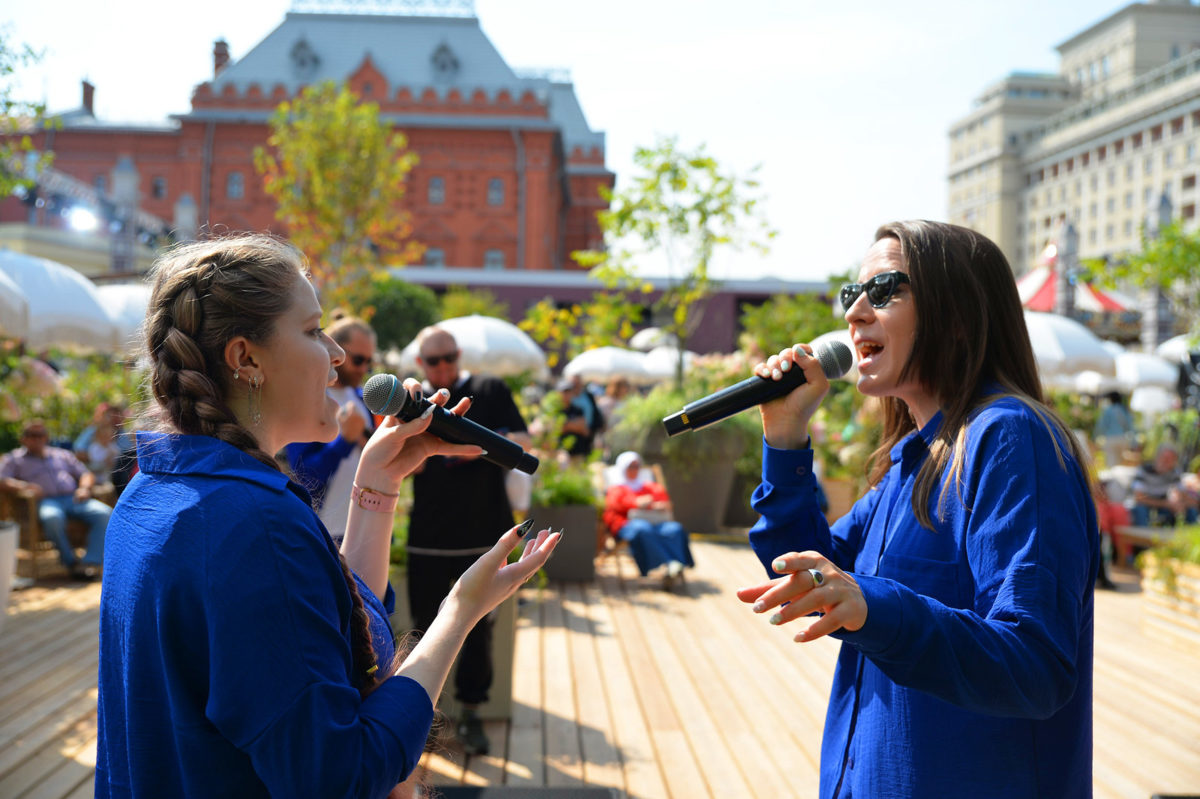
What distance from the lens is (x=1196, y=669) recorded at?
20.7 feet

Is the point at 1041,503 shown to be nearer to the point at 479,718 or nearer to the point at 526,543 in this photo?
the point at 526,543

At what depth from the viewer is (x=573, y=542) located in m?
8.59

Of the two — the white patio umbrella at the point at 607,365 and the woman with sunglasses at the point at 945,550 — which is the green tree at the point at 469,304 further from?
the woman with sunglasses at the point at 945,550

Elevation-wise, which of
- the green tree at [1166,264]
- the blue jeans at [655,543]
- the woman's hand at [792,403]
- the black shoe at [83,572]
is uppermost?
the green tree at [1166,264]

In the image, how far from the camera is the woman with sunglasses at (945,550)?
4.43 feet

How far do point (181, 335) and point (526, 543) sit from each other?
24.3 inches

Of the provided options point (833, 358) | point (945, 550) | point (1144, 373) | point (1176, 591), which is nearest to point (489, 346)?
point (1176, 591)

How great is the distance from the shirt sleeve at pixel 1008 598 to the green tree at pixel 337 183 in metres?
20.4

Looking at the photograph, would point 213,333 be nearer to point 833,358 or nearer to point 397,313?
point 833,358

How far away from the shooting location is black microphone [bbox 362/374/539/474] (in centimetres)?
191

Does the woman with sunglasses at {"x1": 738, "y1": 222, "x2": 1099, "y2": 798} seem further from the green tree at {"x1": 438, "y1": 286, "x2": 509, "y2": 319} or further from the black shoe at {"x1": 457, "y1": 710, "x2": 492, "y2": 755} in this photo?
the green tree at {"x1": 438, "y1": 286, "x2": 509, "y2": 319}

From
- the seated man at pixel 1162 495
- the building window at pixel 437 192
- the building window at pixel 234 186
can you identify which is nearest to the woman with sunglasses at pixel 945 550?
the seated man at pixel 1162 495

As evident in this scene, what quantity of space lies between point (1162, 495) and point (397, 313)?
97.8ft

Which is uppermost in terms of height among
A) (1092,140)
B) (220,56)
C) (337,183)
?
(1092,140)
